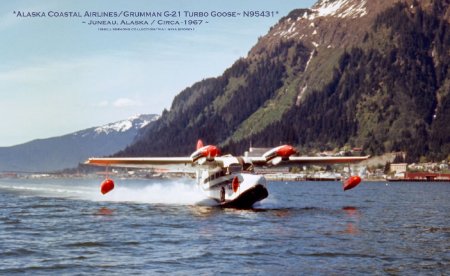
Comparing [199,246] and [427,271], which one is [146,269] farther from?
[427,271]

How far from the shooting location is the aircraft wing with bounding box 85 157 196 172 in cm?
6062

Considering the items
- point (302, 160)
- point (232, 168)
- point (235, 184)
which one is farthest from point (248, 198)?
point (302, 160)

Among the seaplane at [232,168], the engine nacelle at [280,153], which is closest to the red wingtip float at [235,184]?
the seaplane at [232,168]

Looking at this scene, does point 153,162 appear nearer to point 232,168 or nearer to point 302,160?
point 232,168


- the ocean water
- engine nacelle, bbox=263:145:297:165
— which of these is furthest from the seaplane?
the ocean water

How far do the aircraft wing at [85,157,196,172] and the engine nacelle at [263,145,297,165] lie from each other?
22.2 ft

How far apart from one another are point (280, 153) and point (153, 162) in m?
12.8

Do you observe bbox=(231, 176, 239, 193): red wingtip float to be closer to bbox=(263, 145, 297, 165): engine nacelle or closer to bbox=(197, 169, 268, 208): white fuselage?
bbox=(197, 169, 268, 208): white fuselage

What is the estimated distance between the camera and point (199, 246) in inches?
1351

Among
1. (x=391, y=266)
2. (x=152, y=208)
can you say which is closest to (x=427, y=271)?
(x=391, y=266)

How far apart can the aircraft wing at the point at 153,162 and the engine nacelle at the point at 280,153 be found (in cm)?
677

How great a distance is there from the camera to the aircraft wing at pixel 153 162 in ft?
199

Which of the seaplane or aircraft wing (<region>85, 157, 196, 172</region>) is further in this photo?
aircraft wing (<region>85, 157, 196, 172</region>)

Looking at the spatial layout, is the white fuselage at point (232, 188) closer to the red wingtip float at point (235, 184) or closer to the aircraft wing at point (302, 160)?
the red wingtip float at point (235, 184)
